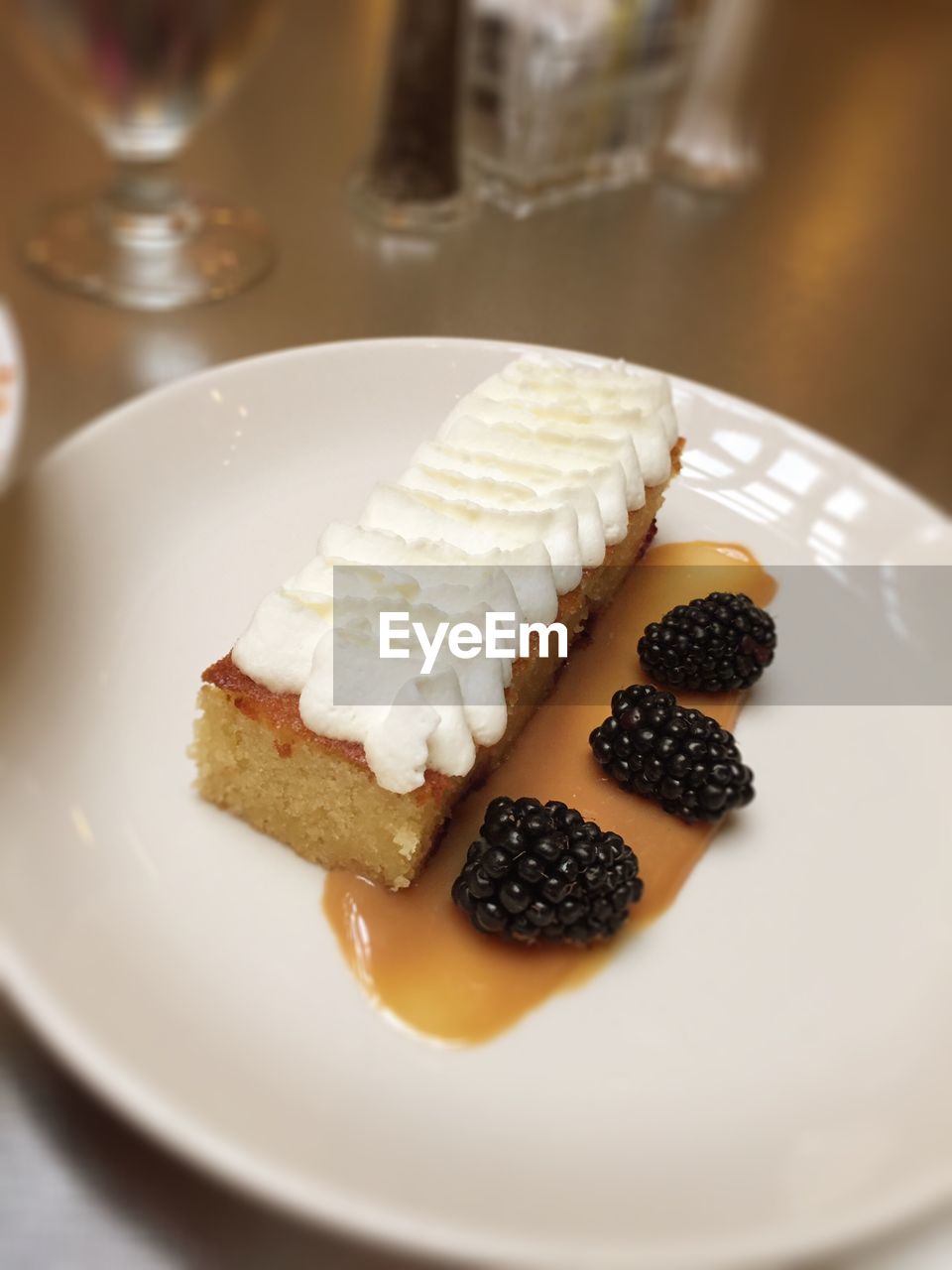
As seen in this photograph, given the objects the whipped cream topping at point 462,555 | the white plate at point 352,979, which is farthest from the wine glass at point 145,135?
the whipped cream topping at point 462,555

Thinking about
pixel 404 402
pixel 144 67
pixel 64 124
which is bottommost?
pixel 404 402

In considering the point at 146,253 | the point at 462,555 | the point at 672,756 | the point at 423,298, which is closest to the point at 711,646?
the point at 672,756

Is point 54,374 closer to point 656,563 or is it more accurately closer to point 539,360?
point 539,360

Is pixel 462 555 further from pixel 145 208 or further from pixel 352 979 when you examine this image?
pixel 145 208

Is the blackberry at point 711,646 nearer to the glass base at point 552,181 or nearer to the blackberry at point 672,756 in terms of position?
the blackberry at point 672,756

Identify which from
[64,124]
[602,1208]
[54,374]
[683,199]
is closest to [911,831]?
[602,1208]
